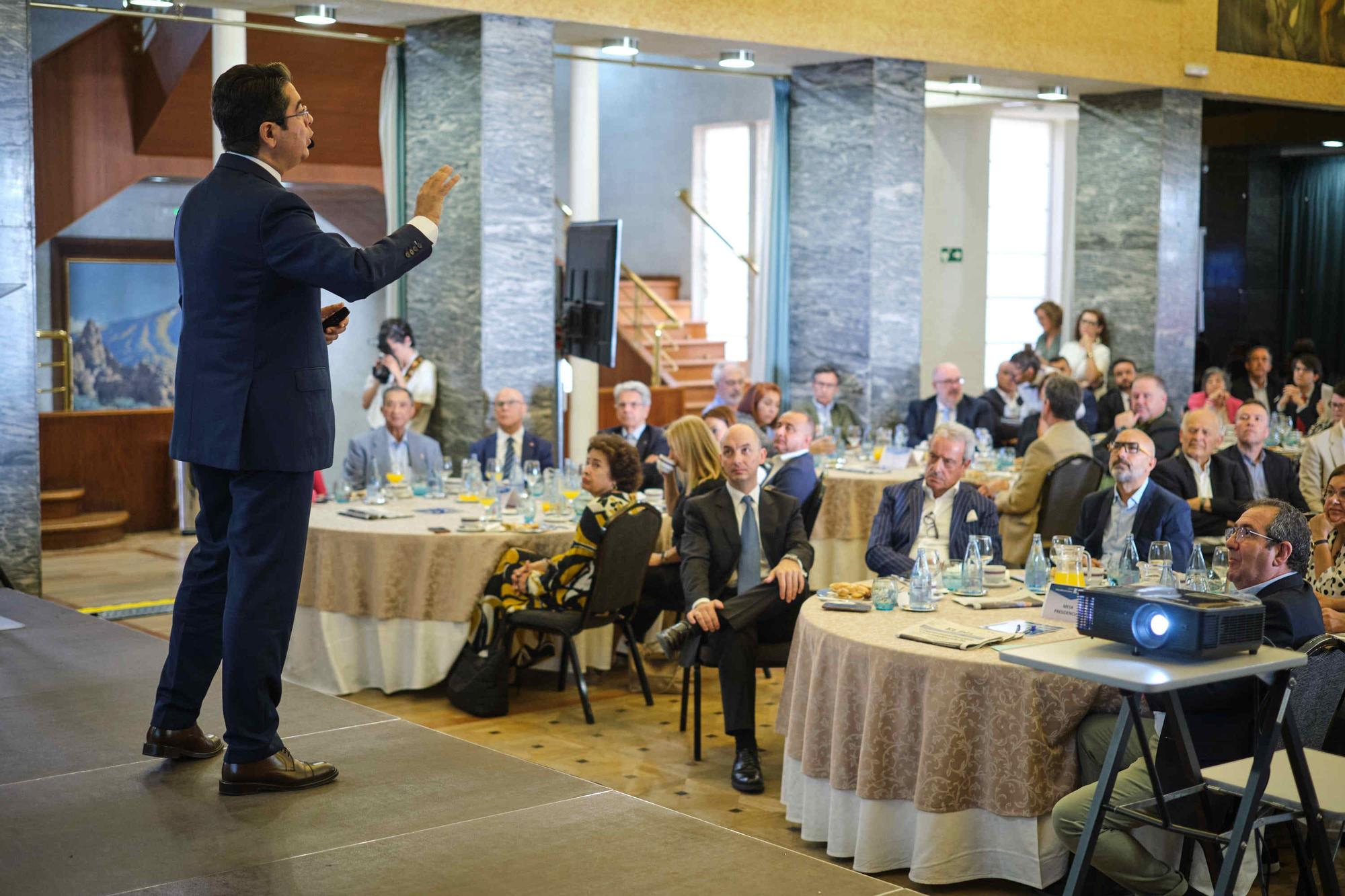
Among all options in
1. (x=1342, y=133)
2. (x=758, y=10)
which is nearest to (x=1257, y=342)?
(x=1342, y=133)

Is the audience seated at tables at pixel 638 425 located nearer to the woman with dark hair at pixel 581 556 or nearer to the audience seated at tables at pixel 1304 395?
the woman with dark hair at pixel 581 556

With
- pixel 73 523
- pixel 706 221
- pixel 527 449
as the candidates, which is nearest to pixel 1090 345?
pixel 706 221

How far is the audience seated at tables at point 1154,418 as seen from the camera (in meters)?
8.12

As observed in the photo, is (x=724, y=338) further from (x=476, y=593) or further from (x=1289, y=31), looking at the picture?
(x=476, y=593)

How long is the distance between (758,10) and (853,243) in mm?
1836

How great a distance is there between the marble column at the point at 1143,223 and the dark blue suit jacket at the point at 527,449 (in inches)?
233

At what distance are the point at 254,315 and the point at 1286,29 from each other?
1154 cm

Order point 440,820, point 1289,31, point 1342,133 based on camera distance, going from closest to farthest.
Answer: point 440,820, point 1289,31, point 1342,133

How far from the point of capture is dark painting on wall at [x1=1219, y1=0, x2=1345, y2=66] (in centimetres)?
1180

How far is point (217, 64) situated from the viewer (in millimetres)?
9352

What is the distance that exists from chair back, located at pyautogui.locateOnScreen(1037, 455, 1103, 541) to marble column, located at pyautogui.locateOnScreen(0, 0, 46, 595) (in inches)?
193

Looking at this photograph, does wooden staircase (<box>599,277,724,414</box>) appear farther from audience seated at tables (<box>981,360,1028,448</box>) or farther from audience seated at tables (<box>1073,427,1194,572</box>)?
audience seated at tables (<box>1073,427,1194,572</box>)

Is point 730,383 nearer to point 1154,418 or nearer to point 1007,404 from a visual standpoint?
point 1007,404

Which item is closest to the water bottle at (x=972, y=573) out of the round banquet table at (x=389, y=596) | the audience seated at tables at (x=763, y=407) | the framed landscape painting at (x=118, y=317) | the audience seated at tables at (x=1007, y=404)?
the round banquet table at (x=389, y=596)
